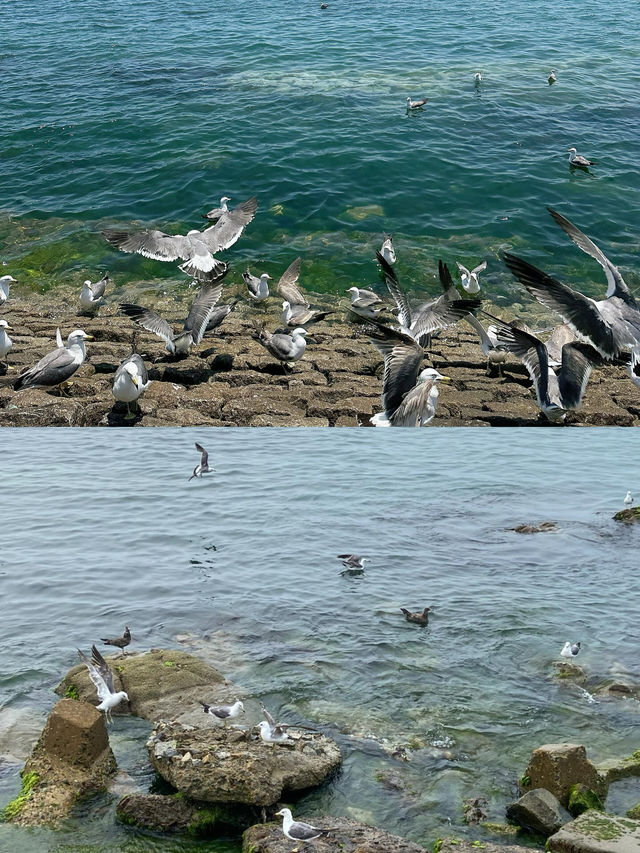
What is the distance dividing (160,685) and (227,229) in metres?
11.6

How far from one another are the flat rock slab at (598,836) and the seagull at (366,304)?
1084 cm

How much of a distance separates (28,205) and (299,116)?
8117mm

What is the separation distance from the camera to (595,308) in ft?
32.1

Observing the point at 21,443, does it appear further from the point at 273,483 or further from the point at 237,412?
the point at 237,412

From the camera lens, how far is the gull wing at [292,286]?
16.1 m

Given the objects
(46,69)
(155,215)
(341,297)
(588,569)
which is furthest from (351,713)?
(46,69)

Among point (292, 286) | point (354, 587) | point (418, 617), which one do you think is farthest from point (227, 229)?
point (418, 617)

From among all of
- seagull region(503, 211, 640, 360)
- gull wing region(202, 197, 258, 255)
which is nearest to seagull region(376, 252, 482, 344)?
seagull region(503, 211, 640, 360)

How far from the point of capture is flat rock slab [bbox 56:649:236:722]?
7605mm

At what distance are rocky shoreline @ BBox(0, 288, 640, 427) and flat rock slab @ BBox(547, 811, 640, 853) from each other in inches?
242

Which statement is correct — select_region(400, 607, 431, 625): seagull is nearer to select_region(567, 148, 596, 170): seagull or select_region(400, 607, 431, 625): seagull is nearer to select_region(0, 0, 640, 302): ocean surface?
select_region(0, 0, 640, 302): ocean surface

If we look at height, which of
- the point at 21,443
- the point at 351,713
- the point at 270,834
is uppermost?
the point at 270,834

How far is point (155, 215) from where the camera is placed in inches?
844

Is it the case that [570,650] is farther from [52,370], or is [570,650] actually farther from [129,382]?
[52,370]
